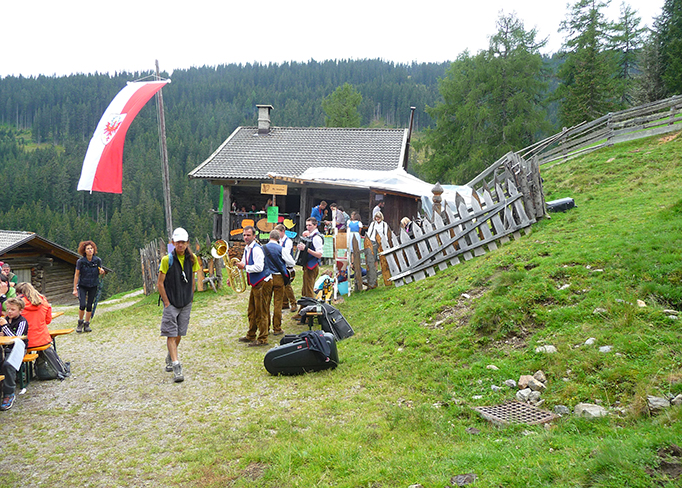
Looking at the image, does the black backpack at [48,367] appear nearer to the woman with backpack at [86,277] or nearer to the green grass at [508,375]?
the woman with backpack at [86,277]

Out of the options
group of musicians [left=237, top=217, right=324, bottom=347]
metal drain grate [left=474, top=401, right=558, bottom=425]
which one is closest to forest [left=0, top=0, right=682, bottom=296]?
group of musicians [left=237, top=217, right=324, bottom=347]

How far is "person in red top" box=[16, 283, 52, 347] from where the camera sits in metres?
6.05

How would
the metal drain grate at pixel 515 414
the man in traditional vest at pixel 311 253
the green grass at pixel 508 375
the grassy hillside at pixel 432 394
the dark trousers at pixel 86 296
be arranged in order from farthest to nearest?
1. the dark trousers at pixel 86 296
2. the man in traditional vest at pixel 311 253
3. the metal drain grate at pixel 515 414
4. the grassy hillside at pixel 432 394
5. the green grass at pixel 508 375

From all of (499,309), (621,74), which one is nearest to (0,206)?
(621,74)

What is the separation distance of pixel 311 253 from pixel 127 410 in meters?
4.60

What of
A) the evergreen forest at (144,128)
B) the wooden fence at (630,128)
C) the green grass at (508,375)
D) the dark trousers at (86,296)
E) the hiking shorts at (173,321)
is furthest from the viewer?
the evergreen forest at (144,128)

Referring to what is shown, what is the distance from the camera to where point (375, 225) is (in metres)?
11.0

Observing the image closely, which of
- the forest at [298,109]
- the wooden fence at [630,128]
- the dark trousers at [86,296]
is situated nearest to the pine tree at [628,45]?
the forest at [298,109]

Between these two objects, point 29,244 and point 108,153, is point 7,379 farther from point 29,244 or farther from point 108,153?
point 29,244

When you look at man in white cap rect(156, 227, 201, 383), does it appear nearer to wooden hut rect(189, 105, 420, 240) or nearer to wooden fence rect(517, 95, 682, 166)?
wooden hut rect(189, 105, 420, 240)

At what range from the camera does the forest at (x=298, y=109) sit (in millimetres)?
30422

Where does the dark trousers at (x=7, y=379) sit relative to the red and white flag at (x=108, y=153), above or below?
below

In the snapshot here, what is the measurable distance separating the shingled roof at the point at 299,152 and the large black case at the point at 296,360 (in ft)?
46.7

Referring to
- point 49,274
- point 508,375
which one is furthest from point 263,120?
point 508,375
